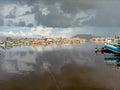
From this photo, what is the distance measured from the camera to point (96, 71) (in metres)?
26.4

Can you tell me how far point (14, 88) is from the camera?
62.2 ft

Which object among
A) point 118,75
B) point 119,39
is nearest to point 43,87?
point 118,75

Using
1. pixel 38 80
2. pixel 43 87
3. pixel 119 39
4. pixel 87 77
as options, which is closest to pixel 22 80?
pixel 38 80

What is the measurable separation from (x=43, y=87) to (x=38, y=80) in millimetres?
2526

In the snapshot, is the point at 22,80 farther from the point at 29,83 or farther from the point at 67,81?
the point at 67,81

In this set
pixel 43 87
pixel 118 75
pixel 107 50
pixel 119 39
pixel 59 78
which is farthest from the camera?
pixel 119 39

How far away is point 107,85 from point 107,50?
28630 mm

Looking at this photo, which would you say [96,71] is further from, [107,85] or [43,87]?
[43,87]

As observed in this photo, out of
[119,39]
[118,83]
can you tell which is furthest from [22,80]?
[119,39]

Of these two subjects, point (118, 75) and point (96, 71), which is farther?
point (96, 71)

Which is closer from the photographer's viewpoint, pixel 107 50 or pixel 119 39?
pixel 107 50

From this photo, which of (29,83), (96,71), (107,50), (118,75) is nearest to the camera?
(29,83)

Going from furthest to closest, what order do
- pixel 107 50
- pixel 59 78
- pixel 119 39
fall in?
1. pixel 119 39
2. pixel 107 50
3. pixel 59 78

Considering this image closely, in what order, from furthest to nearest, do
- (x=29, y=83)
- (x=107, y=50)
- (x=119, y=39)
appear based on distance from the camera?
1. (x=119, y=39)
2. (x=107, y=50)
3. (x=29, y=83)
